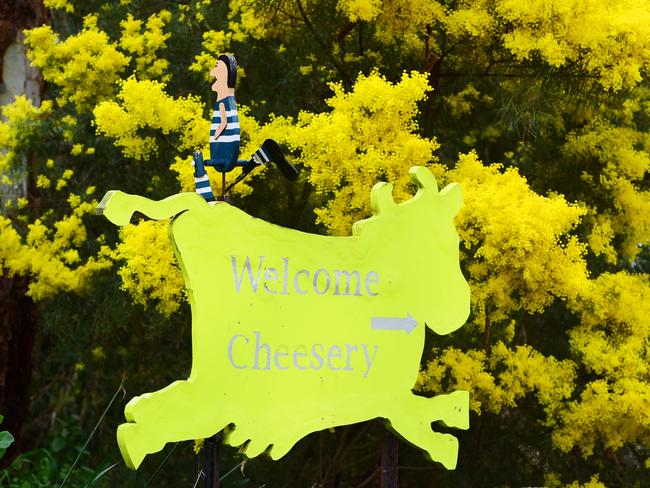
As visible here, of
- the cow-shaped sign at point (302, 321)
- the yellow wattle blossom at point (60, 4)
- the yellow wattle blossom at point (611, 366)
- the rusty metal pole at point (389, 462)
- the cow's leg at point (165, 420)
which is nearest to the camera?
the cow's leg at point (165, 420)

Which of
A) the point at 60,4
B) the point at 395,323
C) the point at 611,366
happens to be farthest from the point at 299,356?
the point at 60,4

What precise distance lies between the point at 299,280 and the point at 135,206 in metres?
0.78

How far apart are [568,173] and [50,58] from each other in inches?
137

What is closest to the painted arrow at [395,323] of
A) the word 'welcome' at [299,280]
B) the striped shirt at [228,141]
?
the word 'welcome' at [299,280]

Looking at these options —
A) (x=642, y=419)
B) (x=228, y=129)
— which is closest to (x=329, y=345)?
(x=228, y=129)

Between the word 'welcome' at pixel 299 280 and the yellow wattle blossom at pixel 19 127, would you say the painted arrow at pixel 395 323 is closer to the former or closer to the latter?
the word 'welcome' at pixel 299 280

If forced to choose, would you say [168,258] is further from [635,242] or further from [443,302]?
[635,242]

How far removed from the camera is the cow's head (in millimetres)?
4984

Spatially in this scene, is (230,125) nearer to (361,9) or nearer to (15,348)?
(361,9)

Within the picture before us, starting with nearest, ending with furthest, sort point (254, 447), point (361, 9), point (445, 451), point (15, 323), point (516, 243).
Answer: point (254, 447) < point (445, 451) < point (516, 243) < point (361, 9) < point (15, 323)

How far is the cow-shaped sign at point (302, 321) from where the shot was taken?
4.46 metres

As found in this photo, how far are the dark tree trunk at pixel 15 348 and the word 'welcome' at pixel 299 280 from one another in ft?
14.8

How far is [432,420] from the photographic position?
502 centimetres

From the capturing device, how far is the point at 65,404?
1029 cm
